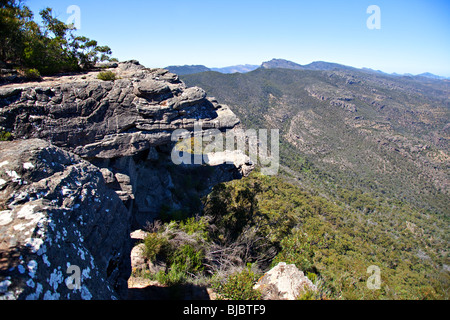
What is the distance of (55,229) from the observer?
4.19 meters

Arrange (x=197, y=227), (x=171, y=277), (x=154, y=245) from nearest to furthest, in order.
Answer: (x=171, y=277)
(x=154, y=245)
(x=197, y=227)

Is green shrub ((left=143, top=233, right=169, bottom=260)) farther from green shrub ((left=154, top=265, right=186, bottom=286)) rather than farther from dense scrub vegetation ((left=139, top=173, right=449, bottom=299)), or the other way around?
green shrub ((left=154, top=265, right=186, bottom=286))

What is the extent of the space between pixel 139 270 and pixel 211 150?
11706 mm

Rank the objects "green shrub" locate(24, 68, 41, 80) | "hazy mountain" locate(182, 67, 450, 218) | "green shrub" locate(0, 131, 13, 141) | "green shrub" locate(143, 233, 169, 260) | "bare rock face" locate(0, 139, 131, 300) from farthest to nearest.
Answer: "hazy mountain" locate(182, 67, 450, 218)
"green shrub" locate(24, 68, 41, 80)
"green shrub" locate(143, 233, 169, 260)
"green shrub" locate(0, 131, 13, 141)
"bare rock face" locate(0, 139, 131, 300)

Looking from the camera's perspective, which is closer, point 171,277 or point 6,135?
point 171,277

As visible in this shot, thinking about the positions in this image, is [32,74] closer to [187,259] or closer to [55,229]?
[55,229]

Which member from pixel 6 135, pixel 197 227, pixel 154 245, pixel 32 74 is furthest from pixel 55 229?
pixel 32 74

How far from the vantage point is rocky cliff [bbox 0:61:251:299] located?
3.85 m

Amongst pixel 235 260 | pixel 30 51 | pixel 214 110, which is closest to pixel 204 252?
pixel 235 260

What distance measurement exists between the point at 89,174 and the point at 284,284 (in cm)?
639

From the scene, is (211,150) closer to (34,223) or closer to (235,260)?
(235,260)

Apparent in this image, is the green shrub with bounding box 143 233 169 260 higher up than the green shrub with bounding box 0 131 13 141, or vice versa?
the green shrub with bounding box 0 131 13 141

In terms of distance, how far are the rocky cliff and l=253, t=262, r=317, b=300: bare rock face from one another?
4.10 meters

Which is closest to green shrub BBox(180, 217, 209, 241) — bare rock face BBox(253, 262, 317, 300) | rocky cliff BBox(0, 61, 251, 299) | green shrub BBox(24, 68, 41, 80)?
rocky cliff BBox(0, 61, 251, 299)
